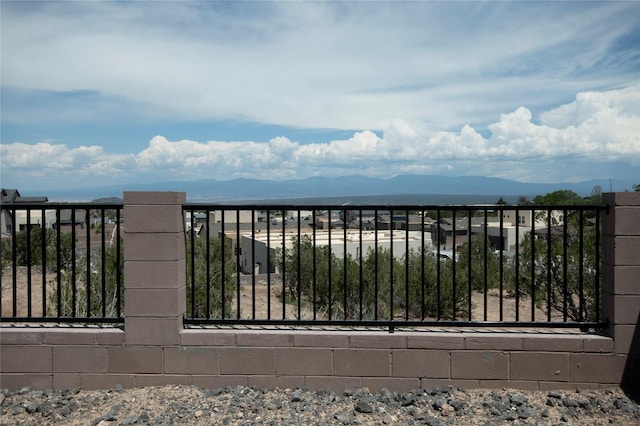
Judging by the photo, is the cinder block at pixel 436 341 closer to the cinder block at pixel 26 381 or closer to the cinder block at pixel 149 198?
the cinder block at pixel 149 198

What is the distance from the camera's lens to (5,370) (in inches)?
195

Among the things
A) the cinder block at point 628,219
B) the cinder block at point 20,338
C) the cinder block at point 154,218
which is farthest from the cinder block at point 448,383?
the cinder block at point 20,338

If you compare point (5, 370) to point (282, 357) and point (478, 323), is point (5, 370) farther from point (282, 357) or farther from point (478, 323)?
point (478, 323)

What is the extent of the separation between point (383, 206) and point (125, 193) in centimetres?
235

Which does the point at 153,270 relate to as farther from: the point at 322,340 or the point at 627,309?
the point at 627,309

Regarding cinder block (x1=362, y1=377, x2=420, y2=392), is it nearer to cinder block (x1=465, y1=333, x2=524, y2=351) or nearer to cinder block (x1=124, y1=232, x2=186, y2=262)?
cinder block (x1=465, y1=333, x2=524, y2=351)

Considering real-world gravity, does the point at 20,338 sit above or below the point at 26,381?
above

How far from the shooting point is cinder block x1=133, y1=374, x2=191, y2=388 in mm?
4902

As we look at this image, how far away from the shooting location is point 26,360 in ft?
16.3

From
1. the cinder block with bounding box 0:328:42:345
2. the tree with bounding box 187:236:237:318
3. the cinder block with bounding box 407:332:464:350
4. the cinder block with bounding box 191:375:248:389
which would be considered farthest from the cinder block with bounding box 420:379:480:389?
the tree with bounding box 187:236:237:318

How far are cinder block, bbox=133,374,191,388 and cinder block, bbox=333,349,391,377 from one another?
138 cm

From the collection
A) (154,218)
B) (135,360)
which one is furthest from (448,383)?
(154,218)

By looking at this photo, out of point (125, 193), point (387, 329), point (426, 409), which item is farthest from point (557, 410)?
point (125, 193)

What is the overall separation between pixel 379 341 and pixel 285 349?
0.85 m
